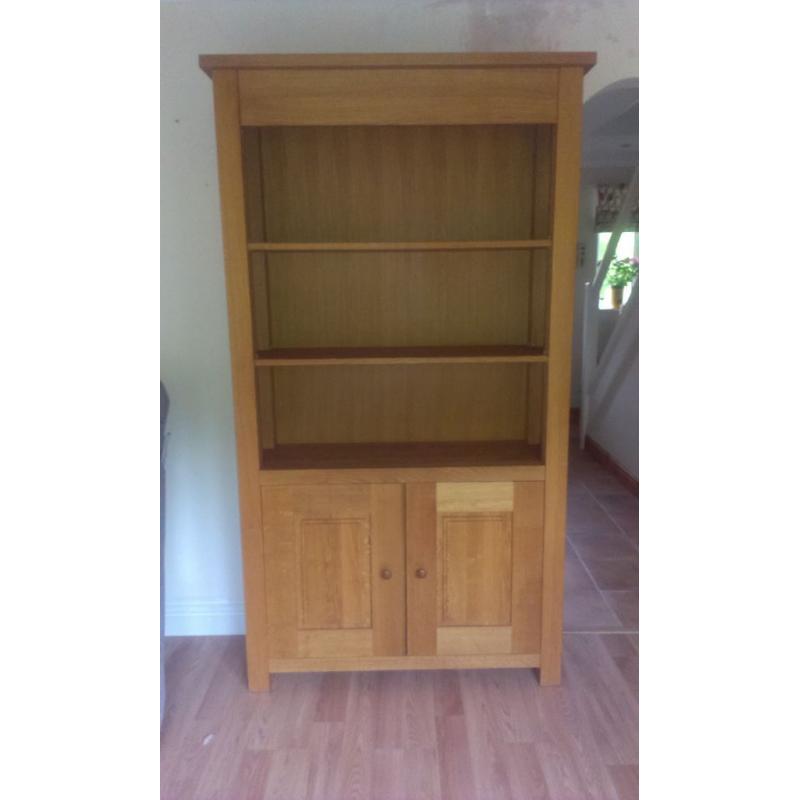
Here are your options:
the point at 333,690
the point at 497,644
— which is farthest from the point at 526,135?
the point at 333,690

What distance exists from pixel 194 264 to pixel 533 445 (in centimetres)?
142

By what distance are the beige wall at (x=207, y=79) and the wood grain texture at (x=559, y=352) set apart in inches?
20.5

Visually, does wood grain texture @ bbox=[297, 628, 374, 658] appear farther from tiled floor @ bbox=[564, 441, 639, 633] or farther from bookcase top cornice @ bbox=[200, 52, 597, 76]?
bookcase top cornice @ bbox=[200, 52, 597, 76]

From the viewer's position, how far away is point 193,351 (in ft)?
8.33

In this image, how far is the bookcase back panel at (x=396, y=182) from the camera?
7.85 ft

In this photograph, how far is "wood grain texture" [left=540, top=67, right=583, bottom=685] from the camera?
203 cm

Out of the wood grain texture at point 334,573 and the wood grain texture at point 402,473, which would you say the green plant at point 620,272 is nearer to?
the wood grain texture at point 402,473

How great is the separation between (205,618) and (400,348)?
136 centimetres

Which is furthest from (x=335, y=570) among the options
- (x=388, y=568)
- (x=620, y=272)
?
(x=620, y=272)

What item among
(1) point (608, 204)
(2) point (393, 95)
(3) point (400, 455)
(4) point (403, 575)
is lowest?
(4) point (403, 575)

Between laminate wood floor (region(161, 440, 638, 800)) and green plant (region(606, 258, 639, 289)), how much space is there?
4.17 metres

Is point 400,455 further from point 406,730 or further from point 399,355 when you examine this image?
point 406,730

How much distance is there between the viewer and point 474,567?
2.29 meters
